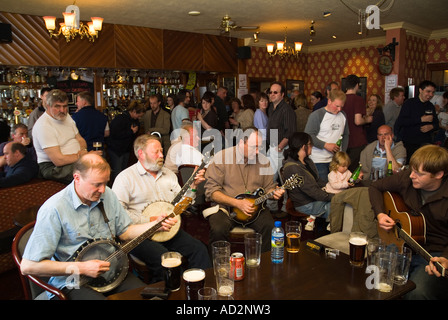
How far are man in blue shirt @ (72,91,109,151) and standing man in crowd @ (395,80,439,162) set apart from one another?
446 centimetres

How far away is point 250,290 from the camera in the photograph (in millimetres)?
1859

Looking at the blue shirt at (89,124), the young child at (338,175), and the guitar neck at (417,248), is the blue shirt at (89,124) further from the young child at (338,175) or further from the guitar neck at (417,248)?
the guitar neck at (417,248)

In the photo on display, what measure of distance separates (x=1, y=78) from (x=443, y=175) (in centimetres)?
740

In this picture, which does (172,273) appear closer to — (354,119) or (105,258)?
(105,258)

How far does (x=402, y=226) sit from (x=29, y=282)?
7.66 ft

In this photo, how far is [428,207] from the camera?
2.48 m

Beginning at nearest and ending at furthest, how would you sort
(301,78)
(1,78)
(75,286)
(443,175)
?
1. (75,286)
2. (443,175)
3. (1,78)
4. (301,78)

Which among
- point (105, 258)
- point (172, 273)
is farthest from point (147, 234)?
point (172, 273)

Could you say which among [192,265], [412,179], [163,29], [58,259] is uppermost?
[163,29]

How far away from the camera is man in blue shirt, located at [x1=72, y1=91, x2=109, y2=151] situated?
5121 millimetres

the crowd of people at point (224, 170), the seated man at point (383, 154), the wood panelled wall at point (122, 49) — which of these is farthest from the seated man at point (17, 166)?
the wood panelled wall at point (122, 49)
